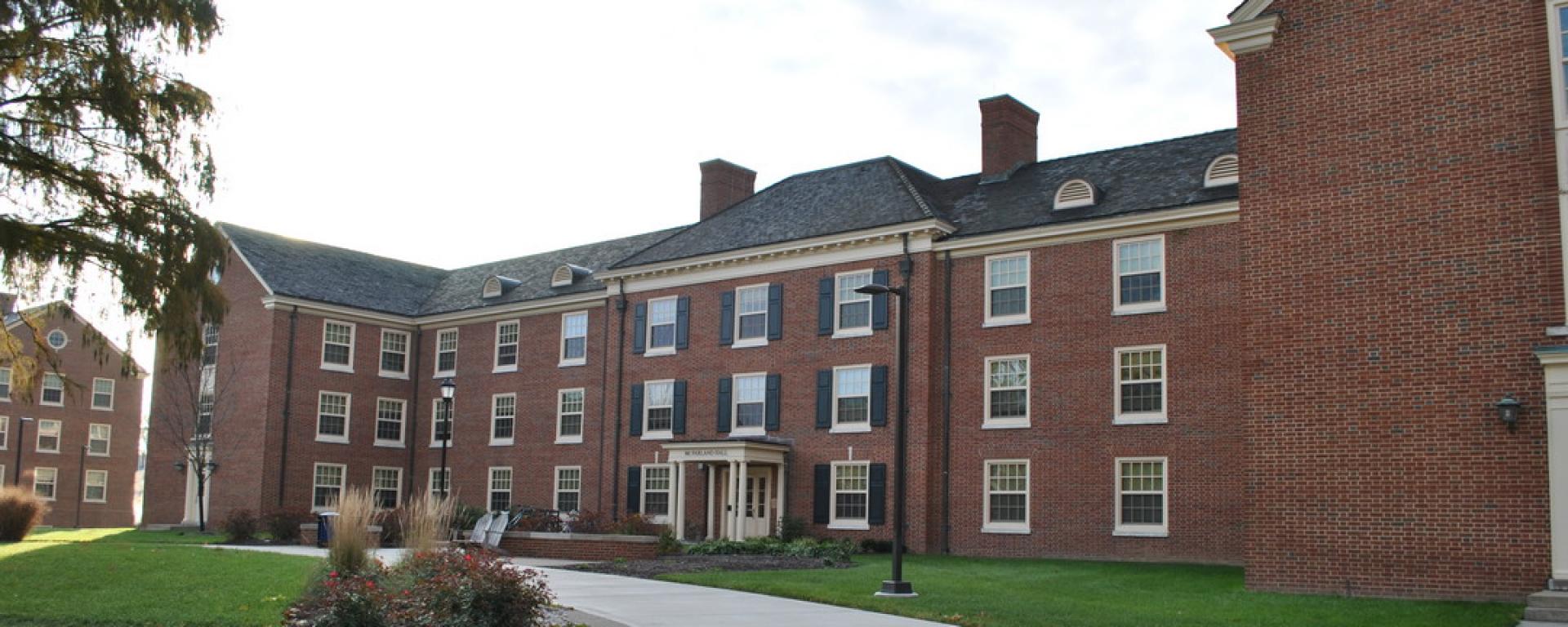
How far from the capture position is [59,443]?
56.3m

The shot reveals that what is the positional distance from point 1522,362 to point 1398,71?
4253 millimetres

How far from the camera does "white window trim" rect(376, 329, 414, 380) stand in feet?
136

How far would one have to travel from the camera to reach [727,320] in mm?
33406

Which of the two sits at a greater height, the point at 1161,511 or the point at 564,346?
the point at 564,346

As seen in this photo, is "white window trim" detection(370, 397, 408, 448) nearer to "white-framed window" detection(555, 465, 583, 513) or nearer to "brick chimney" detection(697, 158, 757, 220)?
"white-framed window" detection(555, 465, 583, 513)

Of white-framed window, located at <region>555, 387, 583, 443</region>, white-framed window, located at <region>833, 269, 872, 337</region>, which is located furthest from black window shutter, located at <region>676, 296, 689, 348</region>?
white-framed window, located at <region>833, 269, 872, 337</region>

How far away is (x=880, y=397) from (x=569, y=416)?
434 inches

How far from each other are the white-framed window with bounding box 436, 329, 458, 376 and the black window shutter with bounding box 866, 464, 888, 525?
16809 millimetres

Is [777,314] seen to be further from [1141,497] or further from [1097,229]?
[1141,497]

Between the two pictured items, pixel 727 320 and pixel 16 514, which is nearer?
pixel 16 514

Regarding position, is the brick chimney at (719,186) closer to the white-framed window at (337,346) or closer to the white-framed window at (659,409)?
the white-framed window at (659,409)

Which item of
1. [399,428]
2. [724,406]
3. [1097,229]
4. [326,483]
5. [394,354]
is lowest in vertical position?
[326,483]

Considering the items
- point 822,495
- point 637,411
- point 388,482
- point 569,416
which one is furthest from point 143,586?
point 388,482

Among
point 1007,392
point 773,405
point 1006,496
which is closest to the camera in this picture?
point 1006,496
